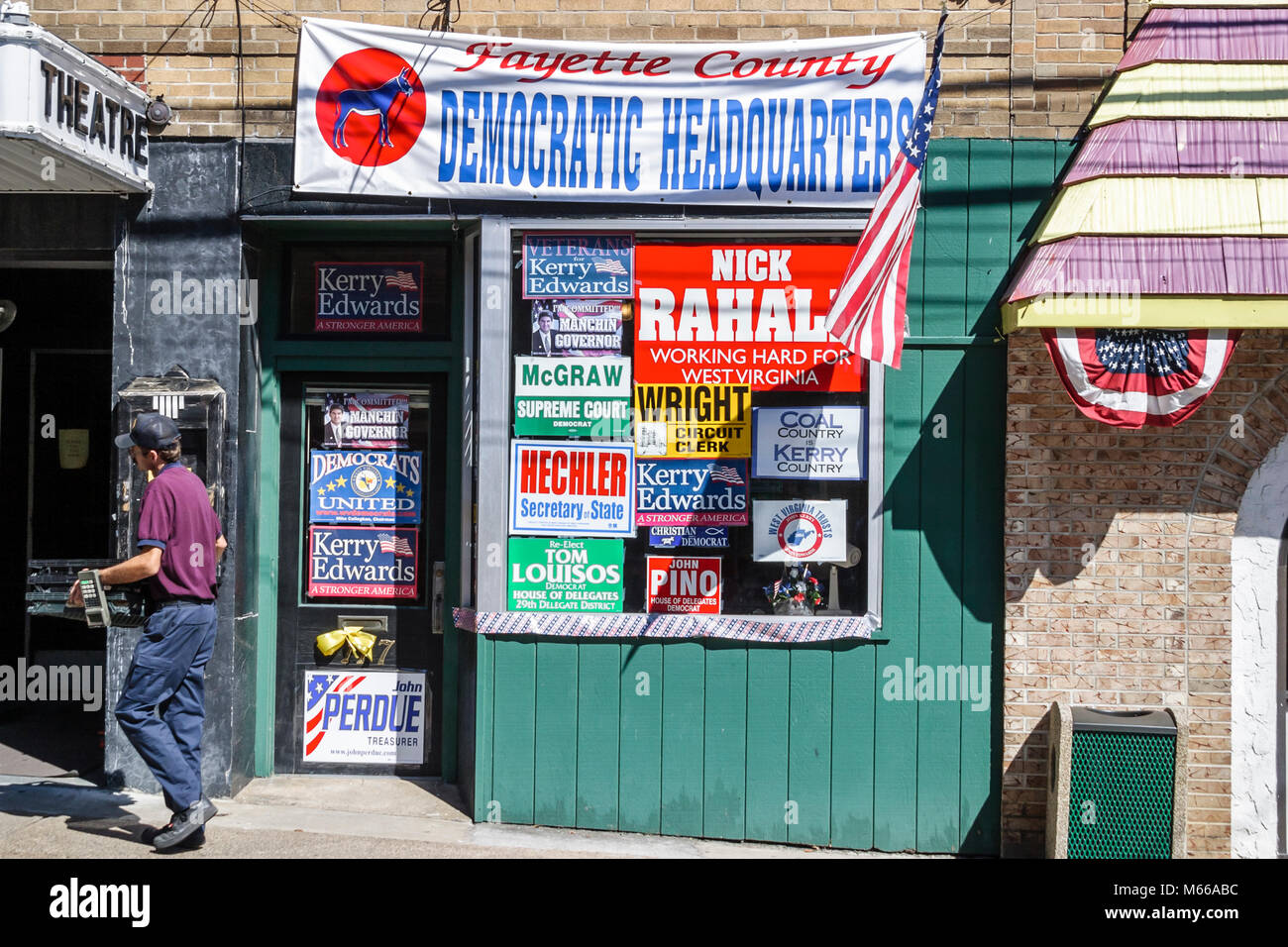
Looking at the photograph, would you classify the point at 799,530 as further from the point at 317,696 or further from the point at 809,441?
the point at 317,696

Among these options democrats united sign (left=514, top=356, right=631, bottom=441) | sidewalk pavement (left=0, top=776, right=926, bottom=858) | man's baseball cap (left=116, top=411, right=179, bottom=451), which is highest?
democrats united sign (left=514, top=356, right=631, bottom=441)

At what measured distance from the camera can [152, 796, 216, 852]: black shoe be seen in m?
5.25

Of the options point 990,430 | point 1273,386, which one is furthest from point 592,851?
point 1273,386

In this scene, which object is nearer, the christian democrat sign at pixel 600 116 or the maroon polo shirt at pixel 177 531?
the maroon polo shirt at pixel 177 531

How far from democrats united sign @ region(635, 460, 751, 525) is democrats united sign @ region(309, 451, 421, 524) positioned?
57.9 inches

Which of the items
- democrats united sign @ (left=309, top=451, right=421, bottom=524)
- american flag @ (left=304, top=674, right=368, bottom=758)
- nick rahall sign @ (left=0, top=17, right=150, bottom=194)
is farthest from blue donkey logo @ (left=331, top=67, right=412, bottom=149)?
american flag @ (left=304, top=674, right=368, bottom=758)

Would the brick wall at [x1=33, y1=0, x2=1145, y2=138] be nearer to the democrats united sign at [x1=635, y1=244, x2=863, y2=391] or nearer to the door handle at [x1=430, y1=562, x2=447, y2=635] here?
the democrats united sign at [x1=635, y1=244, x2=863, y2=391]

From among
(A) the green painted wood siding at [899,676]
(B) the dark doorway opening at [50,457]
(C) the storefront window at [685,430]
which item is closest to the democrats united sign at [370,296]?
(C) the storefront window at [685,430]

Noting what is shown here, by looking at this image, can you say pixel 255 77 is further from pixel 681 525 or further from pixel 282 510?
pixel 681 525

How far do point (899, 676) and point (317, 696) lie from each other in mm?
3366

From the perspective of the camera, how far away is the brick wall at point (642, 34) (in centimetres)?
595

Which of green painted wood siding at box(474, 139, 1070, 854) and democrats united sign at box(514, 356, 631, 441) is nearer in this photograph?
green painted wood siding at box(474, 139, 1070, 854)

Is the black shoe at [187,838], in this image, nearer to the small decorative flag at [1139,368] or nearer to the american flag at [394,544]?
the american flag at [394,544]

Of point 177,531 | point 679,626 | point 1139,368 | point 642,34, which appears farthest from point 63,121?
point 1139,368
